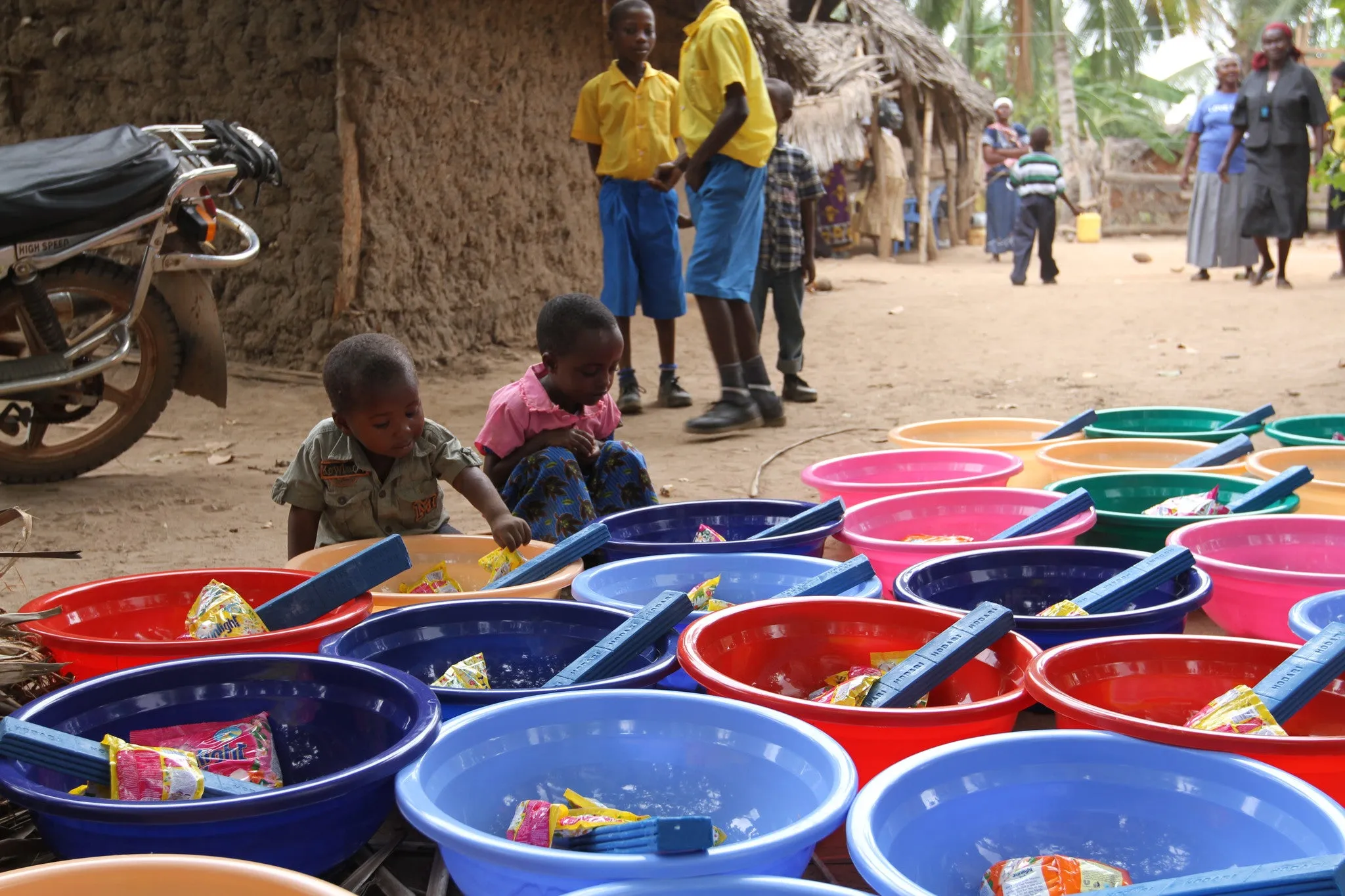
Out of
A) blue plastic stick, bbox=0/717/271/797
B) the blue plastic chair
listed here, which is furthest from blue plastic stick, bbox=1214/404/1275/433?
the blue plastic chair

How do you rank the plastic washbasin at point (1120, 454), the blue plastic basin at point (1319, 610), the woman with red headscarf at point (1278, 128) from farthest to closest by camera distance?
the woman with red headscarf at point (1278, 128)
the plastic washbasin at point (1120, 454)
the blue plastic basin at point (1319, 610)

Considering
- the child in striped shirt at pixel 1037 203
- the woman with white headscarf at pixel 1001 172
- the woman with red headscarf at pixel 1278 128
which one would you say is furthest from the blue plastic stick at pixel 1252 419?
the woman with white headscarf at pixel 1001 172

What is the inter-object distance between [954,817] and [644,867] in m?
0.38

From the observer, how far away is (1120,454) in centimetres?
297

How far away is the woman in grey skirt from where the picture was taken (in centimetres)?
966

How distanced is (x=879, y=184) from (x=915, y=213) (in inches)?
67.6

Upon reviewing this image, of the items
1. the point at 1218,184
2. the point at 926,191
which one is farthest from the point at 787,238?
the point at 926,191

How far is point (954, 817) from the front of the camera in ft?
3.81

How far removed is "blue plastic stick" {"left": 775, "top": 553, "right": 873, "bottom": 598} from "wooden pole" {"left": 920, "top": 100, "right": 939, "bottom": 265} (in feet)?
43.8

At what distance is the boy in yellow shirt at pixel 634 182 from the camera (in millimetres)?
4902

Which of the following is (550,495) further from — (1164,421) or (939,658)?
(1164,421)

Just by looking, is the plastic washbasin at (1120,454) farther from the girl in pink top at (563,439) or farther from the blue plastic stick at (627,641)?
the blue plastic stick at (627,641)

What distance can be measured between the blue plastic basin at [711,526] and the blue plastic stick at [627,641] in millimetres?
563

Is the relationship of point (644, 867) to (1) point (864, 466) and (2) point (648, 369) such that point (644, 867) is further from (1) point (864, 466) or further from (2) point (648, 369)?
(2) point (648, 369)
